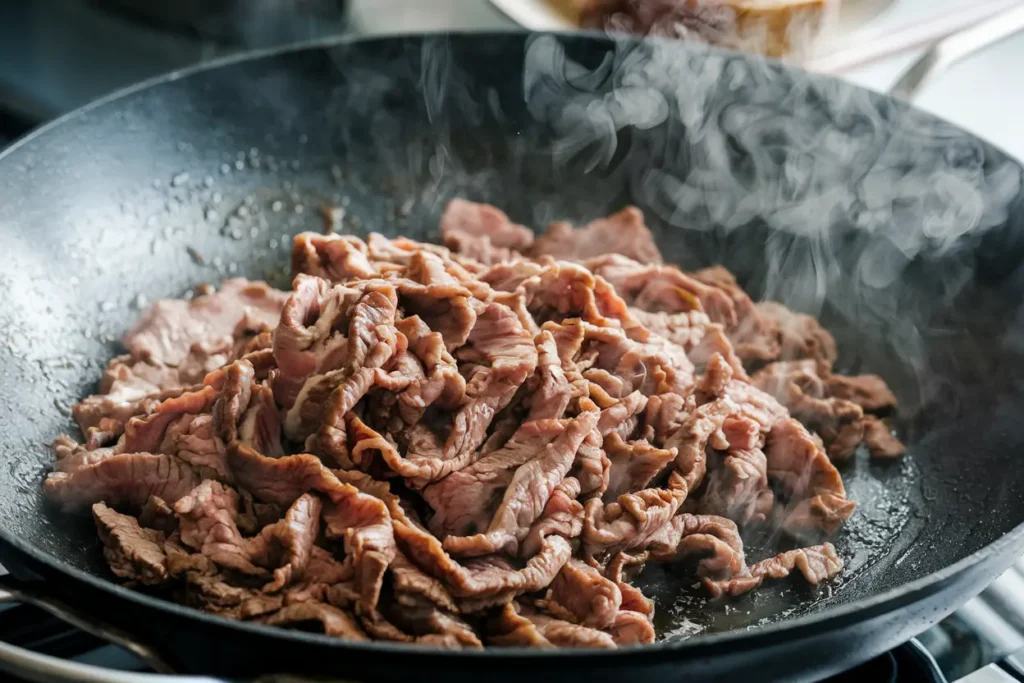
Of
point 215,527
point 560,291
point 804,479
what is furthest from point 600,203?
point 215,527

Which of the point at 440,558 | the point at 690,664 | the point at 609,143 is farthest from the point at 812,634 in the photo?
the point at 609,143

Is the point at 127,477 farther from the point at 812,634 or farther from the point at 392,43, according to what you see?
the point at 392,43

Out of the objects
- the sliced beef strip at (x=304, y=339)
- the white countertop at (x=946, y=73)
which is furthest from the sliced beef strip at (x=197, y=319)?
the white countertop at (x=946, y=73)

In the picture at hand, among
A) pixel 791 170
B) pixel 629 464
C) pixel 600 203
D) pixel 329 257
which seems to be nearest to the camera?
pixel 629 464

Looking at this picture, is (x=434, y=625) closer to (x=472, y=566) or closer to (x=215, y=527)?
(x=472, y=566)

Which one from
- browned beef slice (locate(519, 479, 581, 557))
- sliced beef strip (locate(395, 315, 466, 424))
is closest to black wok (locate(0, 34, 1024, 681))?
browned beef slice (locate(519, 479, 581, 557))

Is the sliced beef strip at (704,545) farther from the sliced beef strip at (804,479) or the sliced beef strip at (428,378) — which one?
the sliced beef strip at (428,378)
